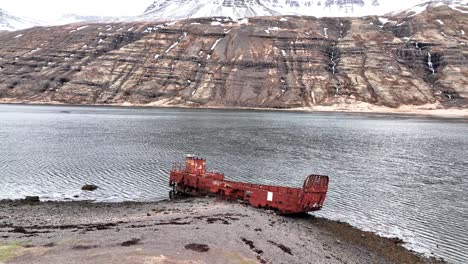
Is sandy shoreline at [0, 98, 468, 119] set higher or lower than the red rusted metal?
lower

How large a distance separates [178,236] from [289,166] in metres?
34.0

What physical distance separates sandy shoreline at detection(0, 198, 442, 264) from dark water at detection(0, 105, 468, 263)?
412 cm

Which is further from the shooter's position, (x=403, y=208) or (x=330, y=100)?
(x=330, y=100)

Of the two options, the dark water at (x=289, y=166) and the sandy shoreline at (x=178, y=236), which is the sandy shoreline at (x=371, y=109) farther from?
the sandy shoreline at (x=178, y=236)

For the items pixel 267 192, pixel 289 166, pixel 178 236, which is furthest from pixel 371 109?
pixel 178 236

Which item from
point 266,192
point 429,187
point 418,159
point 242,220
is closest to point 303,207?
point 266,192

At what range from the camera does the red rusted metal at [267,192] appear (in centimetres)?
3072

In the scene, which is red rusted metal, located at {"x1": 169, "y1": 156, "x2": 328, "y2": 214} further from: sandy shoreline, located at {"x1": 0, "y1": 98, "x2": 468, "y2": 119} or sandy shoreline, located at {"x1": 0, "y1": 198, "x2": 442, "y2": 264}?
sandy shoreline, located at {"x1": 0, "y1": 98, "x2": 468, "y2": 119}

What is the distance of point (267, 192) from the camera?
32.0 m

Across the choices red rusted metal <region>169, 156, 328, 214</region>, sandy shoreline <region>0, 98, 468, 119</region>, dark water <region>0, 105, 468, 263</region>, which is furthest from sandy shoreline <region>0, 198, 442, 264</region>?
sandy shoreline <region>0, 98, 468, 119</region>

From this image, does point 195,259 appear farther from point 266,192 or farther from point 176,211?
point 266,192

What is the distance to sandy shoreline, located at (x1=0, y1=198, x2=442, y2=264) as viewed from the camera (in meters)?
19.2

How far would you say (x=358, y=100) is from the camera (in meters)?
194

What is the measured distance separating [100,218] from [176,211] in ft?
16.8
